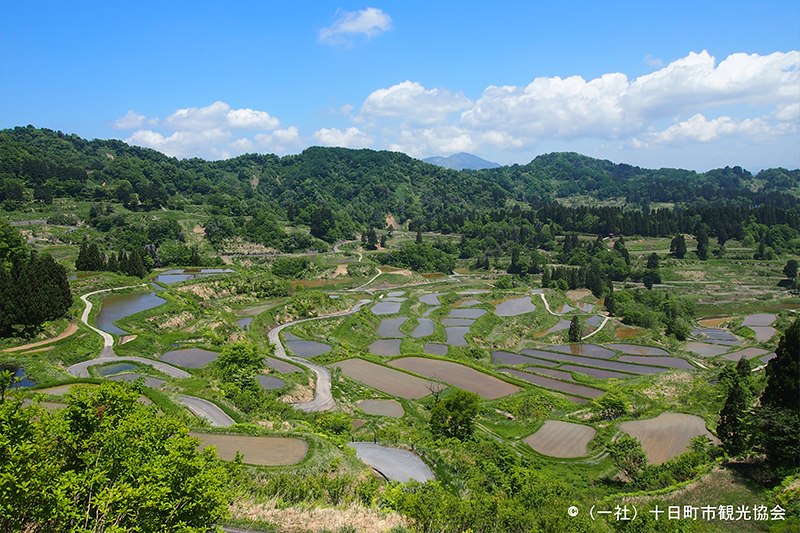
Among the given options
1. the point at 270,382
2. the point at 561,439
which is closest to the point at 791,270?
the point at 561,439

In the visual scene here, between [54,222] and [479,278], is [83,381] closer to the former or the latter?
[54,222]

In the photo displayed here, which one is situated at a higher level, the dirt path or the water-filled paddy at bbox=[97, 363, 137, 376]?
the dirt path

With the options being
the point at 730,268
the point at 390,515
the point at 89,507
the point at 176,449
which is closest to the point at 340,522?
the point at 390,515

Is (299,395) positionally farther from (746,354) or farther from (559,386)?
(746,354)

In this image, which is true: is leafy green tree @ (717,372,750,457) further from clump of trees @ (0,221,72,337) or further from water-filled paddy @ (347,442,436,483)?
clump of trees @ (0,221,72,337)

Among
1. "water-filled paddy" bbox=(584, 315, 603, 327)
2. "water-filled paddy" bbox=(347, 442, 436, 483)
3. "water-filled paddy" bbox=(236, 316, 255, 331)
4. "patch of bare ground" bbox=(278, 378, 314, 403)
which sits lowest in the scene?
"water-filled paddy" bbox=(584, 315, 603, 327)

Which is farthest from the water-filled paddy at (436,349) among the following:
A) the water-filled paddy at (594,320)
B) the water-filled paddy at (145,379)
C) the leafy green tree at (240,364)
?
the water-filled paddy at (145,379)

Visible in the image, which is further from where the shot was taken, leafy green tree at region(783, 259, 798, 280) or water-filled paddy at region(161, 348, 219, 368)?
leafy green tree at region(783, 259, 798, 280)

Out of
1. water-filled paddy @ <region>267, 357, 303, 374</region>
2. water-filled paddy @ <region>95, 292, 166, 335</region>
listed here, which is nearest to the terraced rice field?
water-filled paddy @ <region>267, 357, 303, 374</region>
